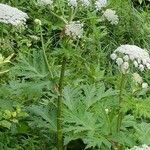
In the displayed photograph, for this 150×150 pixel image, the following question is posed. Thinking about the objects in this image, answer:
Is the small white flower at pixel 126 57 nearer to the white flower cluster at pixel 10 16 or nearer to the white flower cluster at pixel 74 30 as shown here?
the white flower cluster at pixel 74 30

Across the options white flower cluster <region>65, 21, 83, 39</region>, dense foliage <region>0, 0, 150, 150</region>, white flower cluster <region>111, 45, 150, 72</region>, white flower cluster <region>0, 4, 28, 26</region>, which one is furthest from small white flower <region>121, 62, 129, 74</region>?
white flower cluster <region>0, 4, 28, 26</region>

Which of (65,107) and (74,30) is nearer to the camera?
(74,30)

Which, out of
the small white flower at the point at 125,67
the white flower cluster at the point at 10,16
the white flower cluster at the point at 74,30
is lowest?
the small white flower at the point at 125,67

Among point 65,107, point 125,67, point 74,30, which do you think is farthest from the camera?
point 65,107

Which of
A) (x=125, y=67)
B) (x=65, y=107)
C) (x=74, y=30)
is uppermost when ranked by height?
(x=74, y=30)

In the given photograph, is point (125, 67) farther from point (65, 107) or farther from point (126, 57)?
point (65, 107)

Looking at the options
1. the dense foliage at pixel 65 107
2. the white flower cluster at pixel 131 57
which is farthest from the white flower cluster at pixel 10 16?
the white flower cluster at pixel 131 57

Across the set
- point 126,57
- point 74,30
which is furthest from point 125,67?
point 74,30

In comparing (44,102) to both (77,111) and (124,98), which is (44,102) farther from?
(124,98)

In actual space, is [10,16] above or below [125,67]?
above

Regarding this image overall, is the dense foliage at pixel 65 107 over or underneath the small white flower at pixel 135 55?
underneath
